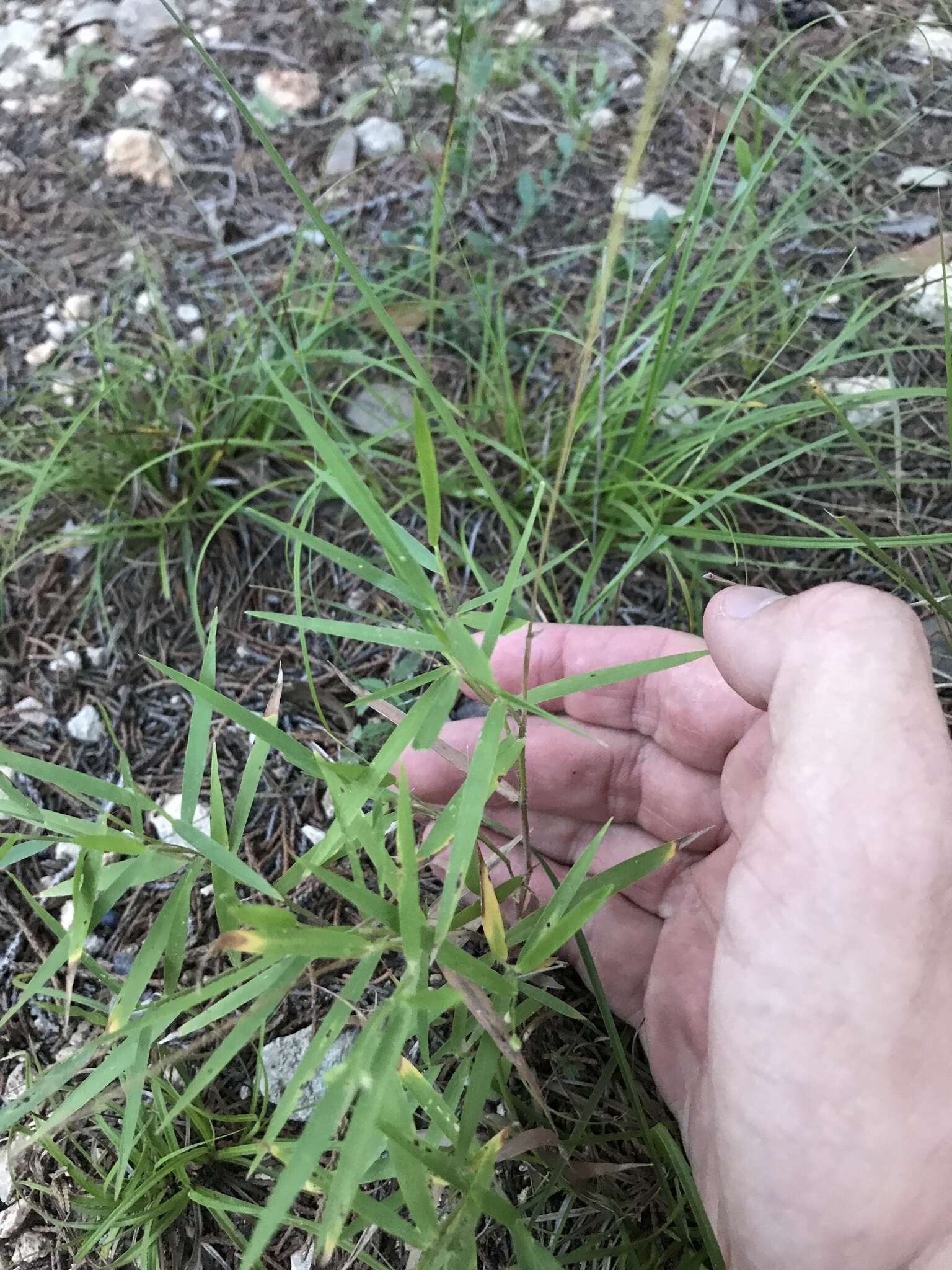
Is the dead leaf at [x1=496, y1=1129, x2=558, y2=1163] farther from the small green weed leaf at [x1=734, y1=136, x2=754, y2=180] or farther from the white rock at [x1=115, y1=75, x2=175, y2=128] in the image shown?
the white rock at [x1=115, y1=75, x2=175, y2=128]

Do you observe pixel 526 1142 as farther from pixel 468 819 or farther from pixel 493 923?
pixel 468 819

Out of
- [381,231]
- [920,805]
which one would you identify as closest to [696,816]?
[920,805]

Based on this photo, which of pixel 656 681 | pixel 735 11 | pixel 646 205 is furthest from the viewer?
pixel 735 11

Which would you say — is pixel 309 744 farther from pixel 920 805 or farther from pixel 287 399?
pixel 920 805

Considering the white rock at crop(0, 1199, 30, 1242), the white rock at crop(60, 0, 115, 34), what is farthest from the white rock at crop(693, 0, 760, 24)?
the white rock at crop(0, 1199, 30, 1242)

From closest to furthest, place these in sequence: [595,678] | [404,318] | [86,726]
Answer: [595,678]
[86,726]
[404,318]

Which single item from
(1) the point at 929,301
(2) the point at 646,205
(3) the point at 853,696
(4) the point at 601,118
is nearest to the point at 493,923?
(3) the point at 853,696

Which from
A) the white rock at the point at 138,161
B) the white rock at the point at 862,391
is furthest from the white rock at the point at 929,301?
the white rock at the point at 138,161
